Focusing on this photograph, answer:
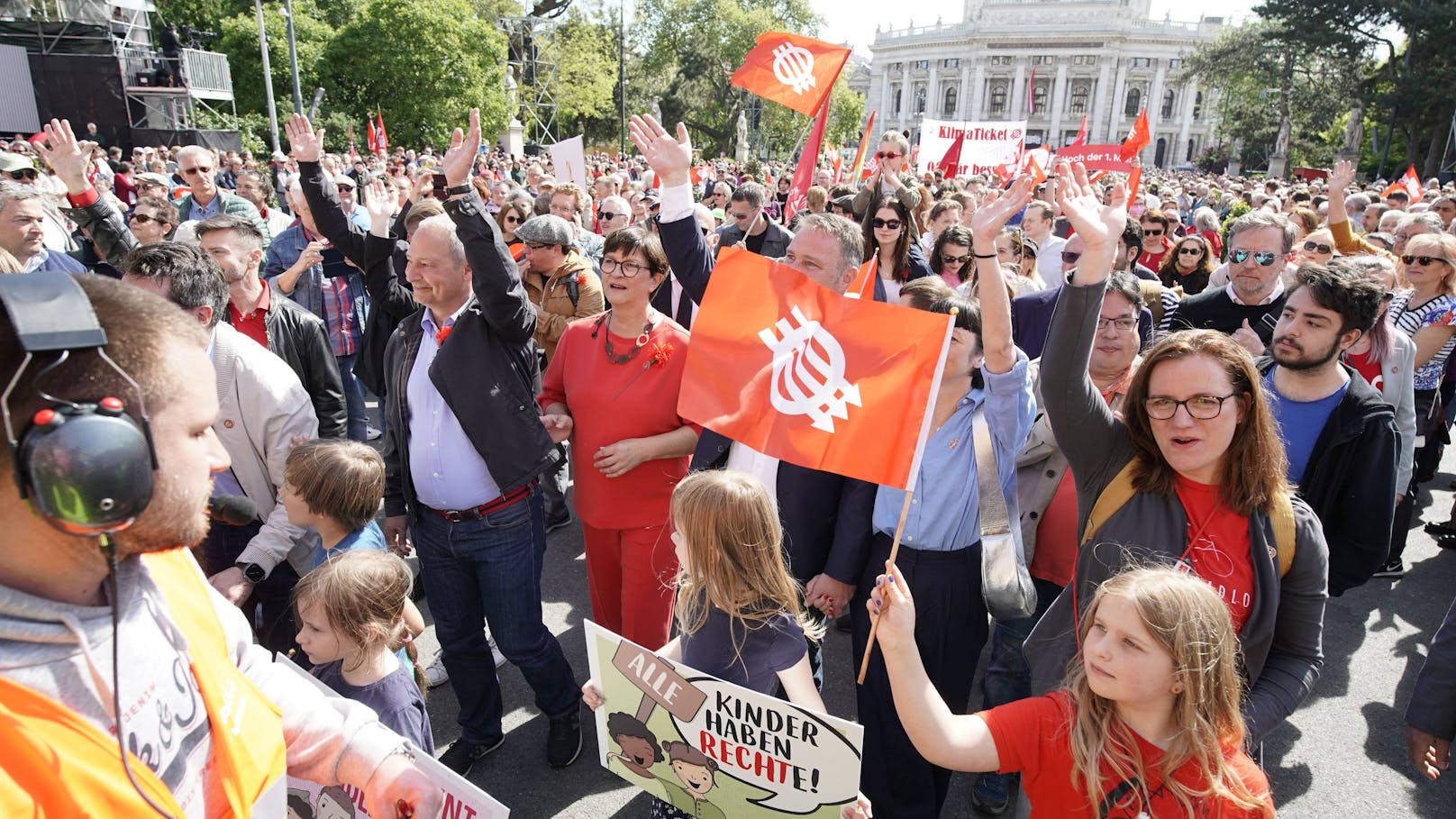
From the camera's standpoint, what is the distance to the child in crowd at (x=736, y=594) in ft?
7.24

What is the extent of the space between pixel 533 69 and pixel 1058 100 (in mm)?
69492

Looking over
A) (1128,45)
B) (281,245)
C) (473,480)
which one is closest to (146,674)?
(473,480)

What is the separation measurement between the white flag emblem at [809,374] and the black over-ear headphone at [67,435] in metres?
1.57

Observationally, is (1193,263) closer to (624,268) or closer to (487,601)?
(624,268)

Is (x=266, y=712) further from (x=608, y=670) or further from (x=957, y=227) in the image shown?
(x=957, y=227)

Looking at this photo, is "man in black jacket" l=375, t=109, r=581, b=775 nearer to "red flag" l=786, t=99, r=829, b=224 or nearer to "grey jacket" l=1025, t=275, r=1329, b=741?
"grey jacket" l=1025, t=275, r=1329, b=741

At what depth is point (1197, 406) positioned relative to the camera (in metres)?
2.01

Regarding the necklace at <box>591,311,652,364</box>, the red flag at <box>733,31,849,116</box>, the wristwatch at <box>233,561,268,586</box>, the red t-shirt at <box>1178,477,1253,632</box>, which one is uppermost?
the red flag at <box>733,31,849,116</box>

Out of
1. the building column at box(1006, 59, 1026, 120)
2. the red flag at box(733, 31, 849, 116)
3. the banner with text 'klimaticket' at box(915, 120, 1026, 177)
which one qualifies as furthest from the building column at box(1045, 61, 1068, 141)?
the red flag at box(733, 31, 849, 116)

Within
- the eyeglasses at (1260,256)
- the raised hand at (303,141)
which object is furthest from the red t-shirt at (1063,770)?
the eyeglasses at (1260,256)

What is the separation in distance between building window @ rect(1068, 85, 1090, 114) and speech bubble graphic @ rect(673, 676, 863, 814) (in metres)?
102

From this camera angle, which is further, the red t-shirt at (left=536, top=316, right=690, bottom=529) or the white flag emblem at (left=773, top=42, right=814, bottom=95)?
the white flag emblem at (left=773, top=42, right=814, bottom=95)

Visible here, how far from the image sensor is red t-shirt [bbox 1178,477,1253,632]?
2057 mm

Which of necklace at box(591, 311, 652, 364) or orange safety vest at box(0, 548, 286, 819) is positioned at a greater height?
necklace at box(591, 311, 652, 364)
